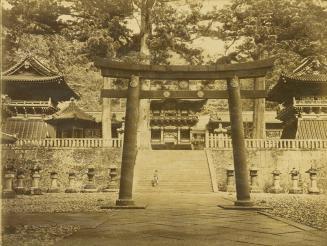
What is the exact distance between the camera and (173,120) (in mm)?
32562

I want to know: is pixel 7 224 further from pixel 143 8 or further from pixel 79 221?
pixel 143 8

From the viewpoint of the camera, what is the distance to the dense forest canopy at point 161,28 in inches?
1011

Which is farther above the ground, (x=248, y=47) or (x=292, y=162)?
(x=248, y=47)

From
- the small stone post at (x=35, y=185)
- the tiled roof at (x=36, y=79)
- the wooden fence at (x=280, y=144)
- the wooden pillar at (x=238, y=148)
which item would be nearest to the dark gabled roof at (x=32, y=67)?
the tiled roof at (x=36, y=79)

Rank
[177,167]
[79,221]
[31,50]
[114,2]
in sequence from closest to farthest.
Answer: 1. [79,221]
2. [177,167]
3. [114,2]
4. [31,50]

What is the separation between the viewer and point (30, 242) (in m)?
4.66

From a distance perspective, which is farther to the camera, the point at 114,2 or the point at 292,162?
the point at 114,2

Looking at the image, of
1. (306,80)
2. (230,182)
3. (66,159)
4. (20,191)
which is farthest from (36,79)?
(306,80)

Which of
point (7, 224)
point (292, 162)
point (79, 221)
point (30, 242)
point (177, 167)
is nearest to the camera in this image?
point (30, 242)

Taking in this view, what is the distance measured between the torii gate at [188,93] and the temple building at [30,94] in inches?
668

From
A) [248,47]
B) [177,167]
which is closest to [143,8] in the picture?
[248,47]

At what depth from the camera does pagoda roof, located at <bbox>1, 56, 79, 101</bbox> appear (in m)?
26.2

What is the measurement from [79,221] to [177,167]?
1449cm

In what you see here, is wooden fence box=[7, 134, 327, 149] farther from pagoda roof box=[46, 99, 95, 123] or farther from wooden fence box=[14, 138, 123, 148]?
pagoda roof box=[46, 99, 95, 123]
